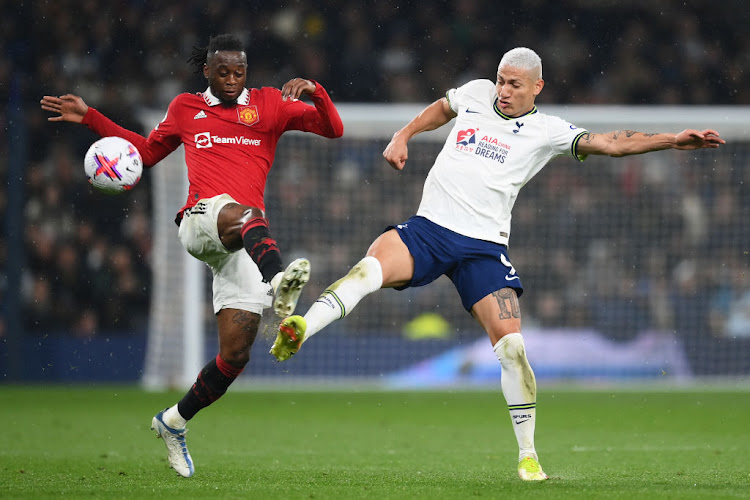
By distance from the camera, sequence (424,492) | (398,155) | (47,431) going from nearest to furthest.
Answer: (424,492)
(398,155)
(47,431)

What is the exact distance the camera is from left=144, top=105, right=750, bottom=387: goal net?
1573cm

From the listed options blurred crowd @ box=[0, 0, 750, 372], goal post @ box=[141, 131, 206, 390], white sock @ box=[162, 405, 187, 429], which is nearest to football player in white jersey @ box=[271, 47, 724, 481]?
white sock @ box=[162, 405, 187, 429]

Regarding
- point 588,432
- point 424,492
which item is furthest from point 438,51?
point 424,492

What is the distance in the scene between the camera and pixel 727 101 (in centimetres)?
2055

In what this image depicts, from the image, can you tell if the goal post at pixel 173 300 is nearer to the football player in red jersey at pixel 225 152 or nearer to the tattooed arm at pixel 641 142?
the football player in red jersey at pixel 225 152

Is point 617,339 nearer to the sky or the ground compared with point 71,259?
nearer to the ground

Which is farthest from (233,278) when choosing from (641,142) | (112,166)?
(641,142)

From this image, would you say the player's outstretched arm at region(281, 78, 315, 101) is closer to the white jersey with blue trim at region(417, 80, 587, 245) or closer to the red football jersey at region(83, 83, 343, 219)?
the red football jersey at region(83, 83, 343, 219)

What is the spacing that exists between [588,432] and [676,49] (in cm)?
1288

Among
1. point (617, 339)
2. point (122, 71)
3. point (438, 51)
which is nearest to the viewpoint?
point (617, 339)

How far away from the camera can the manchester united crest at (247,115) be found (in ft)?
22.4

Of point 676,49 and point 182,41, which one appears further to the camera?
point 676,49

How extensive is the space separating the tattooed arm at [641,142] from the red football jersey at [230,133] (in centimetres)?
169

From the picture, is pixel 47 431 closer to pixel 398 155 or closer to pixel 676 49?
pixel 398 155
